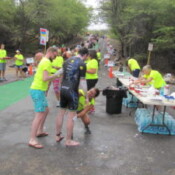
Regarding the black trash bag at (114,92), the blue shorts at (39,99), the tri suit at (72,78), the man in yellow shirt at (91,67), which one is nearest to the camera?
the tri suit at (72,78)

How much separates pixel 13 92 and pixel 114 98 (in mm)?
4703

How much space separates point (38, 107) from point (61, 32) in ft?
89.7

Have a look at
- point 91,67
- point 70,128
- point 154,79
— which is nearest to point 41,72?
point 70,128

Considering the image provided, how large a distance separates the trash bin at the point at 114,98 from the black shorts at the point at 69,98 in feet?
8.28

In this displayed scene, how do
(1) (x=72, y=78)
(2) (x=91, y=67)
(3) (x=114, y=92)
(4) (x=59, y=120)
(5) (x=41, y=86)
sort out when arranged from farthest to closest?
(3) (x=114, y=92)
(2) (x=91, y=67)
(4) (x=59, y=120)
(5) (x=41, y=86)
(1) (x=72, y=78)

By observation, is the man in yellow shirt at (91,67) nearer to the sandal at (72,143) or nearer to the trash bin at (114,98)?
the trash bin at (114,98)

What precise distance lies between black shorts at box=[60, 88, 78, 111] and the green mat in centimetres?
366

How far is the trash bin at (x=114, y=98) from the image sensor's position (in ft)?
22.2

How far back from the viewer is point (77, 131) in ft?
17.9

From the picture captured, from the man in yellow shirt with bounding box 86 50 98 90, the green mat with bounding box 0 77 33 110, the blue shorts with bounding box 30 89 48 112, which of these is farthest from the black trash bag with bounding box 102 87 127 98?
the green mat with bounding box 0 77 33 110

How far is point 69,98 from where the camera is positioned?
426cm

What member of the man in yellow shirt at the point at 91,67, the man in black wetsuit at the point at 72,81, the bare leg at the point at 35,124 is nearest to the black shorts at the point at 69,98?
the man in black wetsuit at the point at 72,81

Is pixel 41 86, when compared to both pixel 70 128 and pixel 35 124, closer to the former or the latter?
pixel 35 124

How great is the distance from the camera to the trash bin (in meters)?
6.77
